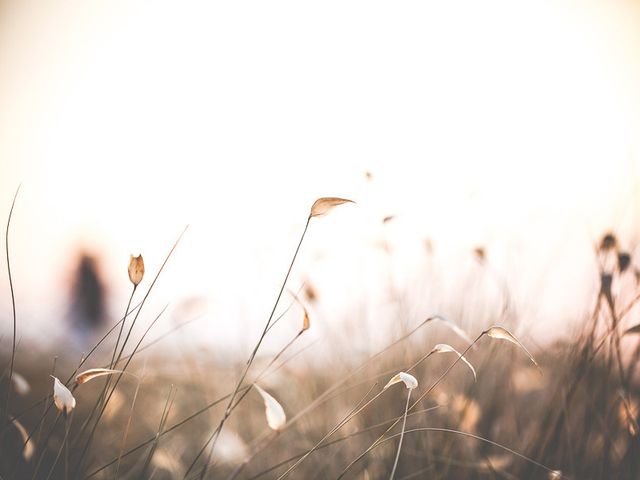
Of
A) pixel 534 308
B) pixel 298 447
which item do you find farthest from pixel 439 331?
pixel 298 447

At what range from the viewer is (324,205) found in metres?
0.54

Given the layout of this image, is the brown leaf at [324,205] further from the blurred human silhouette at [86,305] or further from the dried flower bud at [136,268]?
the blurred human silhouette at [86,305]

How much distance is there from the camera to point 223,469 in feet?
3.84

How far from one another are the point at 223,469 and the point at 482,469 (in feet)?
2.01

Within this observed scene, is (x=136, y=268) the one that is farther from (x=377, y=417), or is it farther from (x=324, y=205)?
(x=377, y=417)

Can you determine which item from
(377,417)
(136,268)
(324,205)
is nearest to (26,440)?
(136,268)

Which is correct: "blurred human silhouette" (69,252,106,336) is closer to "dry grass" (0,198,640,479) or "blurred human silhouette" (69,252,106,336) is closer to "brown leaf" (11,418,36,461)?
"dry grass" (0,198,640,479)

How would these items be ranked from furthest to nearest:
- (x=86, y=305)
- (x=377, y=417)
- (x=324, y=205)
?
(x=86, y=305)
(x=377, y=417)
(x=324, y=205)

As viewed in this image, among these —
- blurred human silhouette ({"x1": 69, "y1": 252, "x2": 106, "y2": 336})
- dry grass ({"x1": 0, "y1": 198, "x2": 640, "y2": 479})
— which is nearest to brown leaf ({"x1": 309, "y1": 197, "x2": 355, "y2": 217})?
dry grass ({"x1": 0, "y1": 198, "x2": 640, "y2": 479})

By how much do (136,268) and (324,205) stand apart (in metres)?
0.23

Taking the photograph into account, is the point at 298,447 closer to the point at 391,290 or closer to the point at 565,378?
the point at 391,290

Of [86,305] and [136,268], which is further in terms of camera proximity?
[86,305]

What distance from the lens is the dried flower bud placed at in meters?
0.56

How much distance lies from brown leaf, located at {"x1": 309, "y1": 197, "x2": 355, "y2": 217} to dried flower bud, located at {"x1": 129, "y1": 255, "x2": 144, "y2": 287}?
0.69 feet
